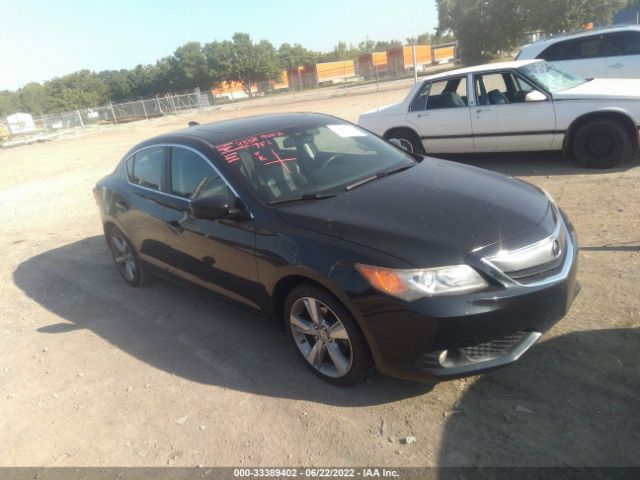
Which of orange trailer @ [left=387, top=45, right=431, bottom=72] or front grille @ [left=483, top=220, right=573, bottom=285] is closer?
front grille @ [left=483, top=220, right=573, bottom=285]

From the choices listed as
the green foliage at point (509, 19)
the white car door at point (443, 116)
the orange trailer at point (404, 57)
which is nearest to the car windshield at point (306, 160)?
the white car door at point (443, 116)

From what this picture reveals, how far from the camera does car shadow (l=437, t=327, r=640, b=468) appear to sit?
97.0 inches

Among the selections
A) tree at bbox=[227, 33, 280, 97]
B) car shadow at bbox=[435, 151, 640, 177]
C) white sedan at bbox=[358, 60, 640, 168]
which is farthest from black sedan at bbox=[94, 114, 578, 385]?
tree at bbox=[227, 33, 280, 97]

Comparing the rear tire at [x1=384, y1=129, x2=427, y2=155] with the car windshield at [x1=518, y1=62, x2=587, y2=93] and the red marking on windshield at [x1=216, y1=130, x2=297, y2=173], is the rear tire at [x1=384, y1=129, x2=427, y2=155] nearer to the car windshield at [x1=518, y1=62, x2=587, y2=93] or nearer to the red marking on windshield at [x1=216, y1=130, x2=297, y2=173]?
the car windshield at [x1=518, y1=62, x2=587, y2=93]

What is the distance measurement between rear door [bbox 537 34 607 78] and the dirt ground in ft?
19.0

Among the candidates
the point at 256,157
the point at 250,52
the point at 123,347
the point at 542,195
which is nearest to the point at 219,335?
the point at 123,347

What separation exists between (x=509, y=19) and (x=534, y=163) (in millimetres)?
39819

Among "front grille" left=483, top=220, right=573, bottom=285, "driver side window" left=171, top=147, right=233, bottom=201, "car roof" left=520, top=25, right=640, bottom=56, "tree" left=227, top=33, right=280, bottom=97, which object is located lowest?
"front grille" left=483, top=220, right=573, bottom=285

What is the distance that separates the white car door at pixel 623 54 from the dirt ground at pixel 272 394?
5809mm

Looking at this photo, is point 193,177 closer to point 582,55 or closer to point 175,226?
point 175,226

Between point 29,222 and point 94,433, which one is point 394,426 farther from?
point 29,222

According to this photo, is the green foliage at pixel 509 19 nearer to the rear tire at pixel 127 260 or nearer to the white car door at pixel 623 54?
the white car door at pixel 623 54

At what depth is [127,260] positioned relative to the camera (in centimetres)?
540

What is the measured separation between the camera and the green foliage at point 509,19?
1519 inches
